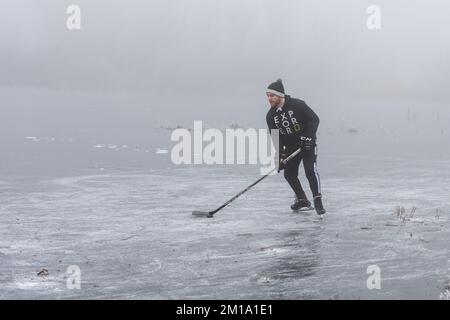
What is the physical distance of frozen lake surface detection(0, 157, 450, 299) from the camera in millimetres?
6602

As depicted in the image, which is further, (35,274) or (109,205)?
(109,205)

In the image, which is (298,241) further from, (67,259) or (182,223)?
(67,259)

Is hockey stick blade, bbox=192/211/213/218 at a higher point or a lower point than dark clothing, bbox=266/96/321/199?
lower

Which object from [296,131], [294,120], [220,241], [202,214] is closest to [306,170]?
[296,131]

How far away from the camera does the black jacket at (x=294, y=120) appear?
10312mm

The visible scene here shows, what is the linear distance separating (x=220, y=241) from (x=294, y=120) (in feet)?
8.69

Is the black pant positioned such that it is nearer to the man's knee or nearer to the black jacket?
the man's knee

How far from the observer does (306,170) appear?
10.5m

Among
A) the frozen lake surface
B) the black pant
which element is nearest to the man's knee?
the black pant

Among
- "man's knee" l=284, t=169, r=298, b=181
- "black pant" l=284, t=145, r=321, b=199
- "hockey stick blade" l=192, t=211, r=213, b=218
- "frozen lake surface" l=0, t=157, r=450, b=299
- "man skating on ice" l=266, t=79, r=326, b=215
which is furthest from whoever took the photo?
"man's knee" l=284, t=169, r=298, b=181

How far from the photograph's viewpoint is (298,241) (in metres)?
8.45

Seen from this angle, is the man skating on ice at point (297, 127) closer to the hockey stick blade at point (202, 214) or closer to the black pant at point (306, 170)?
the black pant at point (306, 170)
